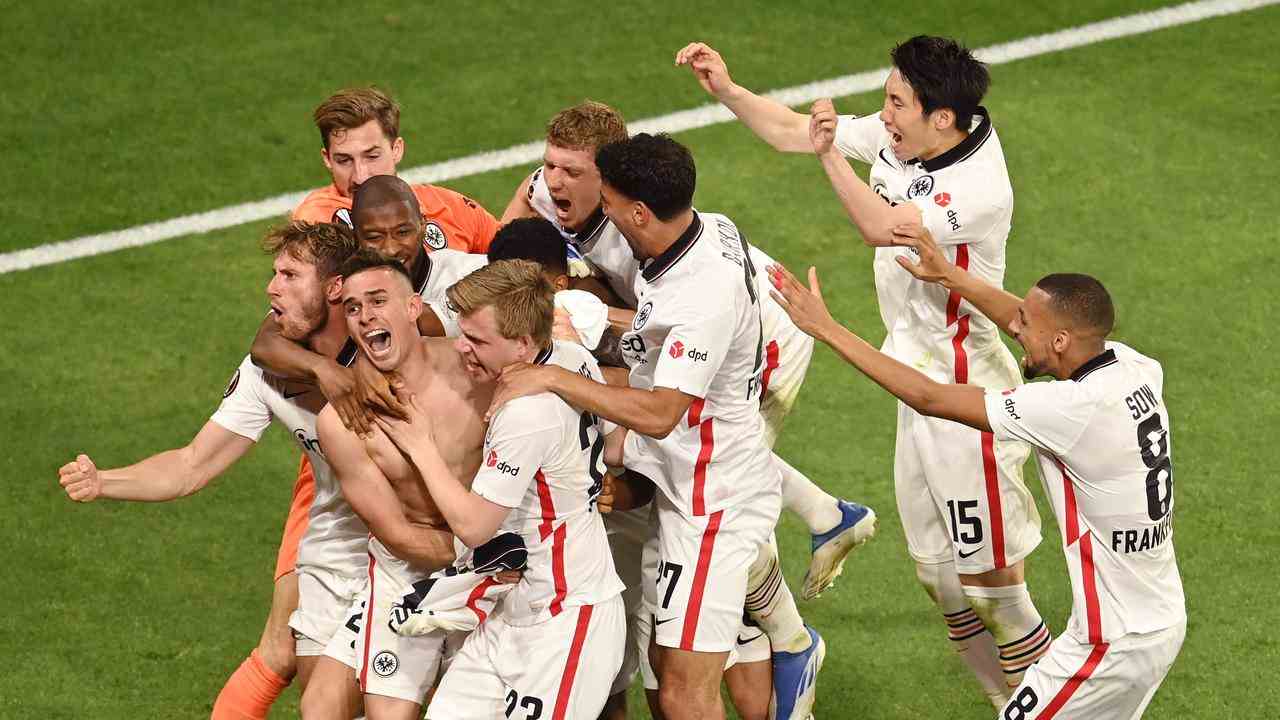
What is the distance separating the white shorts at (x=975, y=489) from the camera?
7.05 m

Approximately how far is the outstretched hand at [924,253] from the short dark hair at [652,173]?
1.01 metres

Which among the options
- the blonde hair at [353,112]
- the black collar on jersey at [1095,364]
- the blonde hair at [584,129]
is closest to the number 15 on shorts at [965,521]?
the black collar on jersey at [1095,364]

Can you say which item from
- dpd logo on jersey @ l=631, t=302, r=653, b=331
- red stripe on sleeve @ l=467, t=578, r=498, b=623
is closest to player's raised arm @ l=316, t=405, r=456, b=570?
red stripe on sleeve @ l=467, t=578, r=498, b=623

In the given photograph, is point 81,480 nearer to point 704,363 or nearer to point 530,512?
point 530,512

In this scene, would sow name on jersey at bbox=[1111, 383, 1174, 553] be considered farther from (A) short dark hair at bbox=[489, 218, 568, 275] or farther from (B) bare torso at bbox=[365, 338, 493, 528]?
(B) bare torso at bbox=[365, 338, 493, 528]

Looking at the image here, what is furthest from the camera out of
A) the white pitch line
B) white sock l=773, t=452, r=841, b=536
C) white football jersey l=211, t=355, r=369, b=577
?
the white pitch line

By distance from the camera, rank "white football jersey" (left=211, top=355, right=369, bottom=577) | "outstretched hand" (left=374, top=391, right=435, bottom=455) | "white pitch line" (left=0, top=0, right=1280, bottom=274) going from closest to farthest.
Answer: "outstretched hand" (left=374, top=391, right=435, bottom=455)
"white football jersey" (left=211, top=355, right=369, bottom=577)
"white pitch line" (left=0, top=0, right=1280, bottom=274)

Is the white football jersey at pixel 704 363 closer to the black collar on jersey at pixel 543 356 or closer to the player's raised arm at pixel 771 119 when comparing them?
the black collar on jersey at pixel 543 356

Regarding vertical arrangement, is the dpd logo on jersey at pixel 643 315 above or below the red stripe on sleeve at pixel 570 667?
above

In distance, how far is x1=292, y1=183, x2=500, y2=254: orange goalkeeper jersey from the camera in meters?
7.47

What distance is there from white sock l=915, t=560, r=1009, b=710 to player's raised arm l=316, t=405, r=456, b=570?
236 cm

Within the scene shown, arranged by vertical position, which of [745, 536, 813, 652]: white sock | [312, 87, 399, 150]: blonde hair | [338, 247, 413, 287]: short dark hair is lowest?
[745, 536, 813, 652]: white sock

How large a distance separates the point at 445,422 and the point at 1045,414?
1.99m

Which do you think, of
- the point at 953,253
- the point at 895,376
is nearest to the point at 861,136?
the point at 953,253
